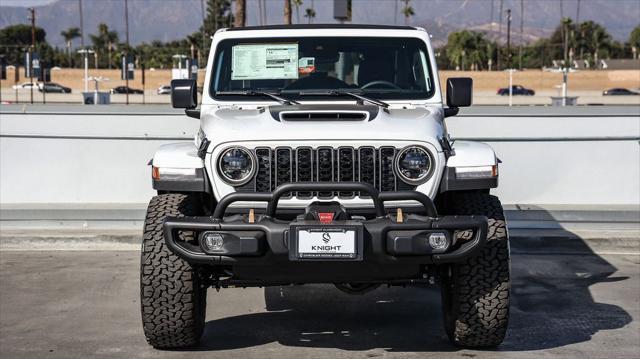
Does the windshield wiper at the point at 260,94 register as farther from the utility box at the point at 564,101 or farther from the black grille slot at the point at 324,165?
the utility box at the point at 564,101

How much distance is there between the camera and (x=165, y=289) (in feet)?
21.0

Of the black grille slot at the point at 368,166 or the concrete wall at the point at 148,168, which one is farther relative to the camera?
the concrete wall at the point at 148,168

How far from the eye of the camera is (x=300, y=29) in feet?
25.8

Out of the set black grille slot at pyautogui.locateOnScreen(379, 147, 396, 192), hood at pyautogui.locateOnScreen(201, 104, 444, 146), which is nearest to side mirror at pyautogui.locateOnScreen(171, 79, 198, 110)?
hood at pyautogui.locateOnScreen(201, 104, 444, 146)

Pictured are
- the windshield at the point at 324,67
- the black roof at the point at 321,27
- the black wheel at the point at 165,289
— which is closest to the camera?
the black wheel at the point at 165,289

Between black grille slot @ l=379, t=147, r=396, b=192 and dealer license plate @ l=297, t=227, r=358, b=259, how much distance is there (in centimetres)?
62

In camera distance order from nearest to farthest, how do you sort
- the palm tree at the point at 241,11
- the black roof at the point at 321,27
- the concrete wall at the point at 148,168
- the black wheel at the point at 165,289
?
the black wheel at the point at 165,289 < the black roof at the point at 321,27 < the concrete wall at the point at 148,168 < the palm tree at the point at 241,11

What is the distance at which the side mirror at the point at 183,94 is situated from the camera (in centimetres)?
748

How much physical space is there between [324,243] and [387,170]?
2.47 feet

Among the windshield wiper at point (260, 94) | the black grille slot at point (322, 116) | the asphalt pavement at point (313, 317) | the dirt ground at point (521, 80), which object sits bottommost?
the dirt ground at point (521, 80)

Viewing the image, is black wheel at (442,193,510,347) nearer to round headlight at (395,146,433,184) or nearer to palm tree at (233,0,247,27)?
round headlight at (395,146,433,184)

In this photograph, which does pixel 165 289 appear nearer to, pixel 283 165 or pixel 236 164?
pixel 236 164

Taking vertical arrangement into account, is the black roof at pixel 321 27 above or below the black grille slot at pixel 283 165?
above

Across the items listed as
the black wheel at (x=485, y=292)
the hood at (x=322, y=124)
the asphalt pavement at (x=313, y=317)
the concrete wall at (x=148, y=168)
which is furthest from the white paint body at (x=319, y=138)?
the concrete wall at (x=148, y=168)
